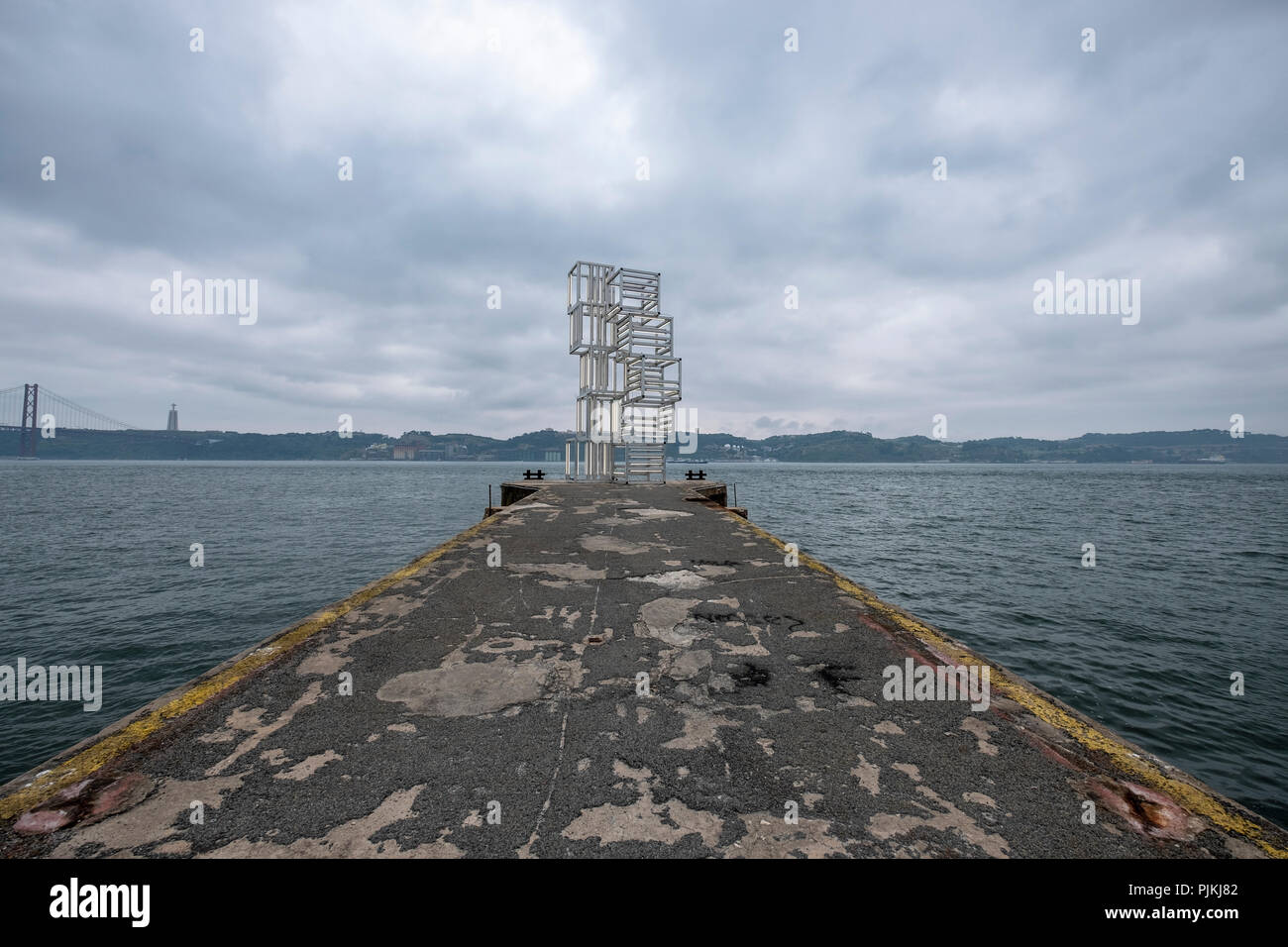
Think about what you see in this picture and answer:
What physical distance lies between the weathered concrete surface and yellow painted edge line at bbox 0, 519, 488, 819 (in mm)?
15

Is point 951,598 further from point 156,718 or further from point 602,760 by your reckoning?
point 156,718

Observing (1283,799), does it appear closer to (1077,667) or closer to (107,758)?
(1077,667)

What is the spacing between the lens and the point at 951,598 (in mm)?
13477

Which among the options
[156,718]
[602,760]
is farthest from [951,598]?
[156,718]

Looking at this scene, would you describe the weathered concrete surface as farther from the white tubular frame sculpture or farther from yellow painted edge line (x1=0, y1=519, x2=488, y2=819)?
the white tubular frame sculpture

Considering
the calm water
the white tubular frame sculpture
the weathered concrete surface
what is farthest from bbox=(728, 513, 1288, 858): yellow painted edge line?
the white tubular frame sculpture

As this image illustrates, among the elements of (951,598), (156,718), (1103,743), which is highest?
(156,718)

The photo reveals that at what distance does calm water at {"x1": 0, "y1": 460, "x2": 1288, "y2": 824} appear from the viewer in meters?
7.50

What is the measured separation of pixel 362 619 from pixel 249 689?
50.4 inches

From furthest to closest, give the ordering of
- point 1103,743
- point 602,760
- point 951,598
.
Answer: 1. point 951,598
2. point 1103,743
3. point 602,760

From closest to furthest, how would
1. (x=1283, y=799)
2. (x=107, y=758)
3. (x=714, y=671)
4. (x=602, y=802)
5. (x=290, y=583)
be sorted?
(x=602, y=802), (x=107, y=758), (x=714, y=671), (x=1283, y=799), (x=290, y=583)

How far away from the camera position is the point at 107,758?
8.38ft

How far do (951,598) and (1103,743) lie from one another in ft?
39.8
